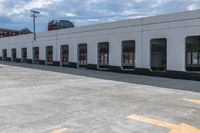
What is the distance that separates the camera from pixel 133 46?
26.3m

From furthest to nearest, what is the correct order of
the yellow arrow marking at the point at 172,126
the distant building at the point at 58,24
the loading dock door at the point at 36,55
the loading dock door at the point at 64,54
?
the distant building at the point at 58,24 < the loading dock door at the point at 36,55 < the loading dock door at the point at 64,54 < the yellow arrow marking at the point at 172,126

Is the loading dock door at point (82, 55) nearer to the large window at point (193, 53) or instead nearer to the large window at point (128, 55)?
the large window at point (128, 55)

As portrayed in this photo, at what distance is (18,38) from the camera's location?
132ft

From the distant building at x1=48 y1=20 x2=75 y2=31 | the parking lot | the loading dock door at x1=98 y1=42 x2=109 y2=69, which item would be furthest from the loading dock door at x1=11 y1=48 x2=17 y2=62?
the parking lot

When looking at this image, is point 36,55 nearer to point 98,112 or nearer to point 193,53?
point 193,53

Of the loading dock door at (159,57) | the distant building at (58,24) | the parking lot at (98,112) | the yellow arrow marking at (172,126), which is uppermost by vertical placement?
the distant building at (58,24)

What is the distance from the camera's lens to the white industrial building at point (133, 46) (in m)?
18.9

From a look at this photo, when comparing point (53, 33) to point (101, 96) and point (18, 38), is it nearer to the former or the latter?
point (18, 38)

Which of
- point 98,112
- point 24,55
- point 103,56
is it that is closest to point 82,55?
point 103,56

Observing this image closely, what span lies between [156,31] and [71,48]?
11276 mm

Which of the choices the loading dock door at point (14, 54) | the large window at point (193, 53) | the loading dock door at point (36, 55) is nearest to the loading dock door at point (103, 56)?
the large window at point (193, 53)

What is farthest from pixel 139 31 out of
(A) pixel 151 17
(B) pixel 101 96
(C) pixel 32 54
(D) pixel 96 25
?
(C) pixel 32 54

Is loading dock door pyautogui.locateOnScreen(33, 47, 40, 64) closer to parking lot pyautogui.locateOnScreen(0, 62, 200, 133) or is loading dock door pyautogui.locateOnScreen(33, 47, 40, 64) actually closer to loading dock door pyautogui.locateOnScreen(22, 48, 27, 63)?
loading dock door pyautogui.locateOnScreen(22, 48, 27, 63)

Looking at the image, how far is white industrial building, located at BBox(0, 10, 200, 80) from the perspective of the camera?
18945 mm
